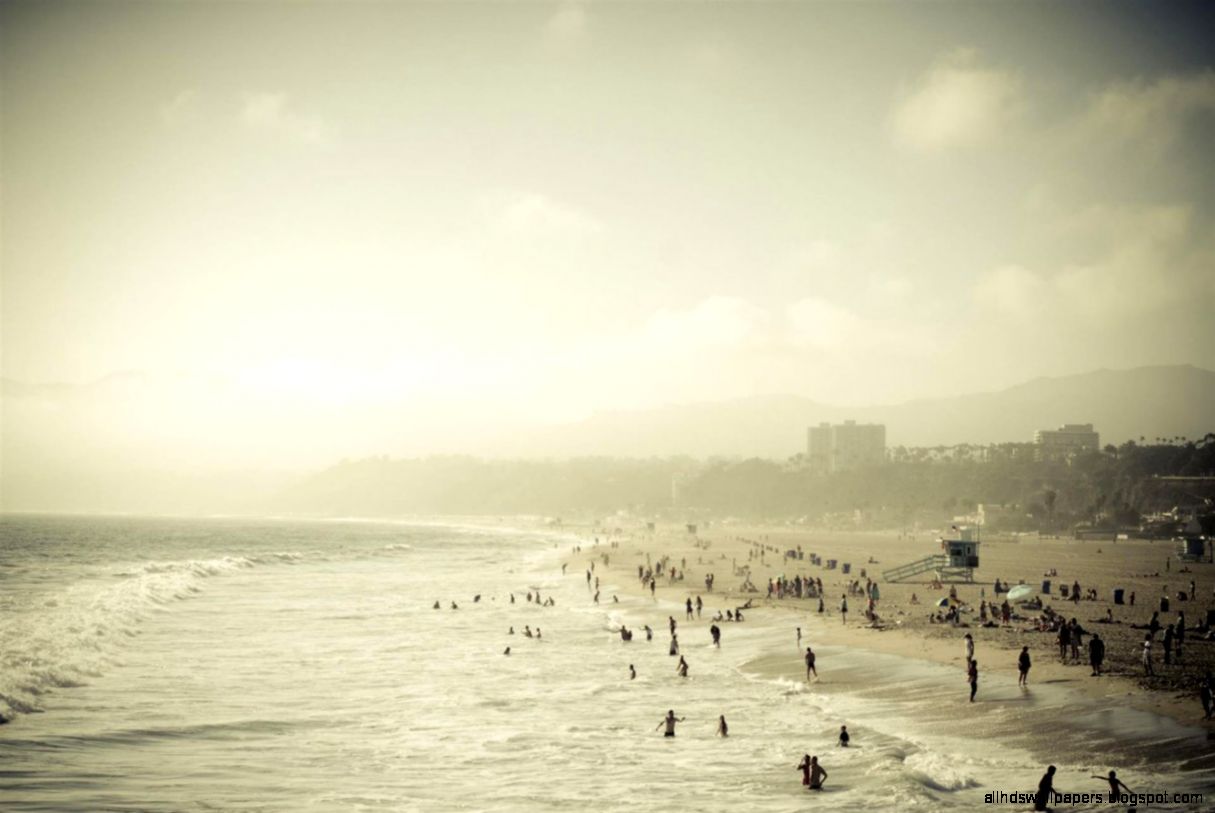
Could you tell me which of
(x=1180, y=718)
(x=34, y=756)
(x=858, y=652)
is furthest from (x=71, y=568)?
(x=1180, y=718)

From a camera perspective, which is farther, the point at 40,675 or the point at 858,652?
the point at 858,652

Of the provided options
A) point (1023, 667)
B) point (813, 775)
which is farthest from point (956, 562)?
point (813, 775)

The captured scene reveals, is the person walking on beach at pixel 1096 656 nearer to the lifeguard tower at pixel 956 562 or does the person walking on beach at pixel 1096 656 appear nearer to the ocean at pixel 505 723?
the ocean at pixel 505 723

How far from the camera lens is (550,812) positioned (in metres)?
16.1

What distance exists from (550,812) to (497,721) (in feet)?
24.6

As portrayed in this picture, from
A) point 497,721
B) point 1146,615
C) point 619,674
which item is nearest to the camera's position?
point 497,721

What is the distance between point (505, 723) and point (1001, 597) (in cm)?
3225

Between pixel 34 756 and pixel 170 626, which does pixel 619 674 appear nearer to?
pixel 34 756

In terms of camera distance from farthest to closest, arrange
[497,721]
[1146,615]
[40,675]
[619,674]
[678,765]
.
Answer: [1146,615] < [619,674] < [40,675] < [497,721] < [678,765]

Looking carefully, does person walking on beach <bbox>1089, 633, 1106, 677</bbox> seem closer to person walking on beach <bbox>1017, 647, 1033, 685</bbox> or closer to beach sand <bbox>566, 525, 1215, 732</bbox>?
beach sand <bbox>566, 525, 1215, 732</bbox>

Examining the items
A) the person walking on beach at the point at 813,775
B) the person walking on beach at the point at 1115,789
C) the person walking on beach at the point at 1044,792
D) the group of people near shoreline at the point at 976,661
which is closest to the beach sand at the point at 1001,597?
the group of people near shoreline at the point at 976,661

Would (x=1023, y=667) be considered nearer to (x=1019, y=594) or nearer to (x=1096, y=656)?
(x=1096, y=656)

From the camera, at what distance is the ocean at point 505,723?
54.8 ft

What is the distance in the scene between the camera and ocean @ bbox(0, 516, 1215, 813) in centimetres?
1670
